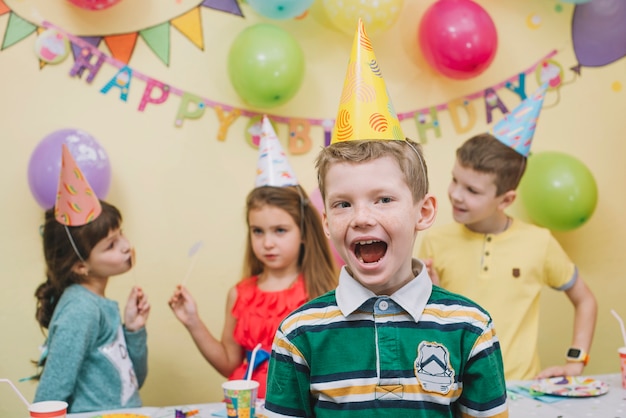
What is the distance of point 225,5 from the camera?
2525mm

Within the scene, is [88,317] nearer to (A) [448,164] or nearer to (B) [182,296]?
(B) [182,296]

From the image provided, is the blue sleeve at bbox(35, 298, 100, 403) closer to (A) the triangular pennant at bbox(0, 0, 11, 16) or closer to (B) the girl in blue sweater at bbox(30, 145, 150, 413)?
(B) the girl in blue sweater at bbox(30, 145, 150, 413)

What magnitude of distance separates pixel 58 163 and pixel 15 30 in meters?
0.51

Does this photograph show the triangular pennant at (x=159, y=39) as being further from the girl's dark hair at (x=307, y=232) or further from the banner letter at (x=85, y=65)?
the girl's dark hair at (x=307, y=232)

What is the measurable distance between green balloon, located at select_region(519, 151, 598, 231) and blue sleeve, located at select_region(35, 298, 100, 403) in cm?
150

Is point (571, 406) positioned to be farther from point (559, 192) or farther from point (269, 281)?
point (559, 192)

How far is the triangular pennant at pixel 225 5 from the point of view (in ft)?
8.23

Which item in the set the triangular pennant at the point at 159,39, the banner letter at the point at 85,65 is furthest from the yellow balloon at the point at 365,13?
the banner letter at the point at 85,65

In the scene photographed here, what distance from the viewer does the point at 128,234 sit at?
8.01ft

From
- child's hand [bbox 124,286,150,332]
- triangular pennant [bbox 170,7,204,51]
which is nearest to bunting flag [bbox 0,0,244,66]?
triangular pennant [bbox 170,7,204,51]

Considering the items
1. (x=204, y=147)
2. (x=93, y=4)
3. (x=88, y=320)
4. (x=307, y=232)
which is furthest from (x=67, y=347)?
(x=93, y=4)

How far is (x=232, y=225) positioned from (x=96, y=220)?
66 centimetres

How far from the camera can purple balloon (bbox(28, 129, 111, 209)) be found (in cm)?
213

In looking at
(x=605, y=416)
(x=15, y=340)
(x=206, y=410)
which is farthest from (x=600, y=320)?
(x=15, y=340)
